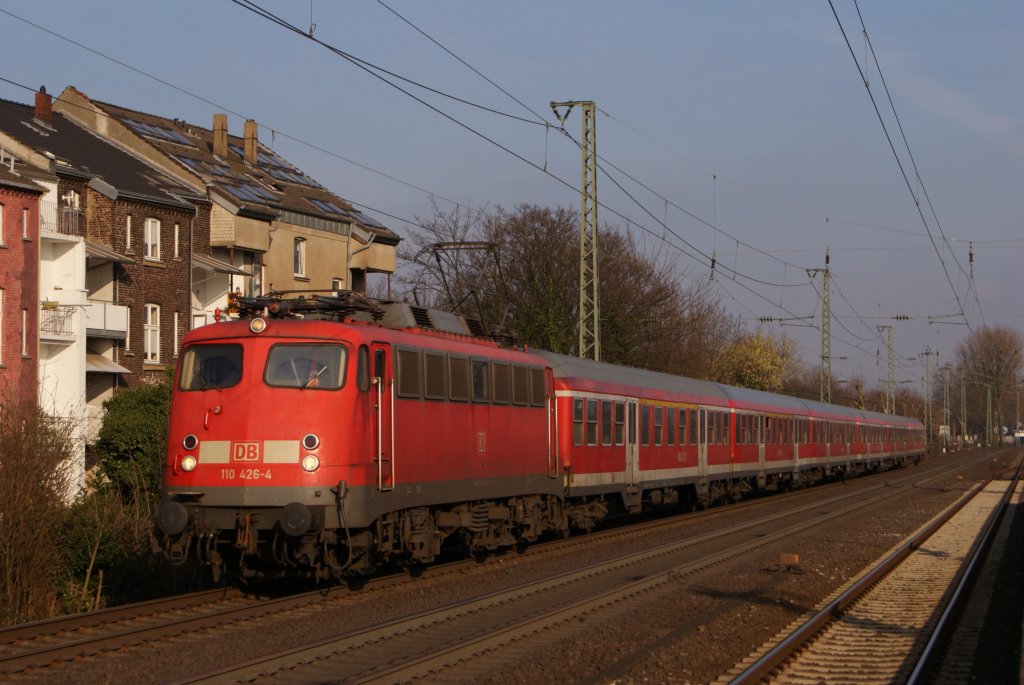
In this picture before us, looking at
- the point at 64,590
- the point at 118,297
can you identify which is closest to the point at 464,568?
the point at 64,590

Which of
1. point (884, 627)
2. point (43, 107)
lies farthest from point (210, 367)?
point (43, 107)

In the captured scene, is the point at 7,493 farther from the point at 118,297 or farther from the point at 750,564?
the point at 118,297

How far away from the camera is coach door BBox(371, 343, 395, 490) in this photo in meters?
14.2

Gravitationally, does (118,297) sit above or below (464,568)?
above

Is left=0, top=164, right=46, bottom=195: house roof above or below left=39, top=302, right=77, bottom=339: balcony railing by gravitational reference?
above

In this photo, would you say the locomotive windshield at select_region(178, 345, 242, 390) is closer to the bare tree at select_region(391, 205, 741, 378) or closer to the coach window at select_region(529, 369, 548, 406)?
the coach window at select_region(529, 369, 548, 406)

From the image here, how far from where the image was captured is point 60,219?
120 feet

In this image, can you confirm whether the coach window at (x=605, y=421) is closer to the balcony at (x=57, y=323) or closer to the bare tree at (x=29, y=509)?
the bare tree at (x=29, y=509)

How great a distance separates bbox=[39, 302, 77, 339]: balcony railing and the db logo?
78.4ft

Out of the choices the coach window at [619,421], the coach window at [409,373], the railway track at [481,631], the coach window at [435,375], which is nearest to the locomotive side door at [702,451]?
the coach window at [619,421]

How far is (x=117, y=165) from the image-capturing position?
41.5 m

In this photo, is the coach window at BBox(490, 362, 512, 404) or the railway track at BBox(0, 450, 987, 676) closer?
the railway track at BBox(0, 450, 987, 676)

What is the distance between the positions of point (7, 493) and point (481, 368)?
6.56 metres

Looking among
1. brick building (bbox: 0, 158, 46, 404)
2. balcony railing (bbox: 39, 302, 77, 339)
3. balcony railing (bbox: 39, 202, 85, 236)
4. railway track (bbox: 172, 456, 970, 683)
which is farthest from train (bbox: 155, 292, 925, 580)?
balcony railing (bbox: 39, 202, 85, 236)
